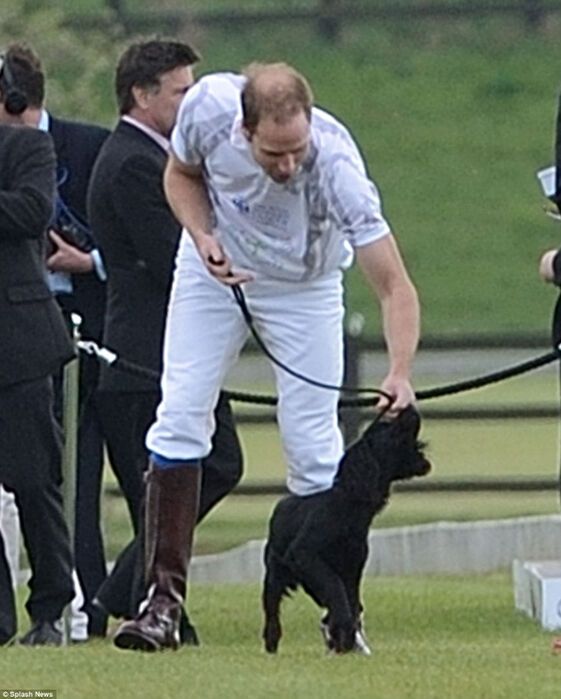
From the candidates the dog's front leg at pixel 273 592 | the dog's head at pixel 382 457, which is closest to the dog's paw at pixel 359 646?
the dog's front leg at pixel 273 592

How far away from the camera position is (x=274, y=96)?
789 cm

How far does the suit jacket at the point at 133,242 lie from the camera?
9562 mm

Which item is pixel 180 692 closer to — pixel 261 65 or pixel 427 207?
pixel 261 65

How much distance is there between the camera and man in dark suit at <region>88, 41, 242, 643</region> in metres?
9.57

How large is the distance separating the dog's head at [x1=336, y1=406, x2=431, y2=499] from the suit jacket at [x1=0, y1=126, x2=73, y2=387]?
1.29 meters

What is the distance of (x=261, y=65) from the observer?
809 centimetres

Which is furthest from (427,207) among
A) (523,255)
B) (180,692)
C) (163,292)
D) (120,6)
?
(180,692)

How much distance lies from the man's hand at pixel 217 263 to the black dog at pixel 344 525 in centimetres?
59

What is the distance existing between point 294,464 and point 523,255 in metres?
29.2

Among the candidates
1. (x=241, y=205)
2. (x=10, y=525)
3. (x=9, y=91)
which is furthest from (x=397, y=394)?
(x=10, y=525)

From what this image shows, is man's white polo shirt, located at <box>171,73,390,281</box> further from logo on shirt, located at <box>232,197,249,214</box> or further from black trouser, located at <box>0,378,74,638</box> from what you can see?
black trouser, located at <box>0,378,74,638</box>

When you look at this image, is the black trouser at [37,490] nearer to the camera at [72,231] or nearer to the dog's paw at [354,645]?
the camera at [72,231]

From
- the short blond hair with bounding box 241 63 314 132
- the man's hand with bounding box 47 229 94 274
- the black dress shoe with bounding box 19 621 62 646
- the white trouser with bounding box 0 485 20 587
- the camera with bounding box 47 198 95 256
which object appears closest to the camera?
the short blond hair with bounding box 241 63 314 132

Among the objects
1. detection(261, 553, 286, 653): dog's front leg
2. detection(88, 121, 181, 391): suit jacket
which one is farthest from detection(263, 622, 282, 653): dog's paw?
detection(88, 121, 181, 391): suit jacket
